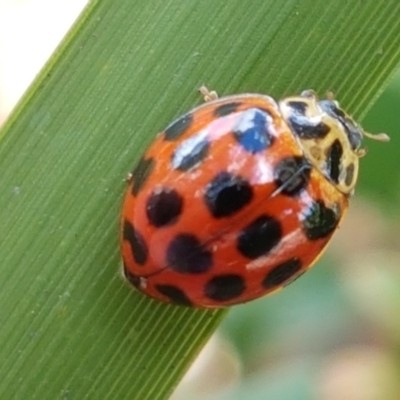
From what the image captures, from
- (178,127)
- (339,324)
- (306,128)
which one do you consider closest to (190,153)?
(178,127)

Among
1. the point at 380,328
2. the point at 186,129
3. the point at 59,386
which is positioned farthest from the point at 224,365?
the point at 186,129

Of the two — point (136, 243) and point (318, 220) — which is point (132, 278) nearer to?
point (136, 243)

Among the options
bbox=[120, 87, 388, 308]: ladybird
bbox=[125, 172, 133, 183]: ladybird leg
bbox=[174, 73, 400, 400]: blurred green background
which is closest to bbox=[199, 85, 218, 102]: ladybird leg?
bbox=[120, 87, 388, 308]: ladybird

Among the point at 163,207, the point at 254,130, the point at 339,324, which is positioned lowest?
the point at 339,324

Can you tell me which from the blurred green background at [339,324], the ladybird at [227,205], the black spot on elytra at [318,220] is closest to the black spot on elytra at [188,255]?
the ladybird at [227,205]

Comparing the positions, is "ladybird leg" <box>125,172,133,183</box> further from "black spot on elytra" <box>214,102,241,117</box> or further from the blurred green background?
the blurred green background

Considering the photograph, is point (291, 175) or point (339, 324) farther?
point (339, 324)

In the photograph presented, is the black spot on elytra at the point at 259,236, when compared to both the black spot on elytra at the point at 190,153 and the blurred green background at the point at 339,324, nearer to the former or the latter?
the black spot on elytra at the point at 190,153
